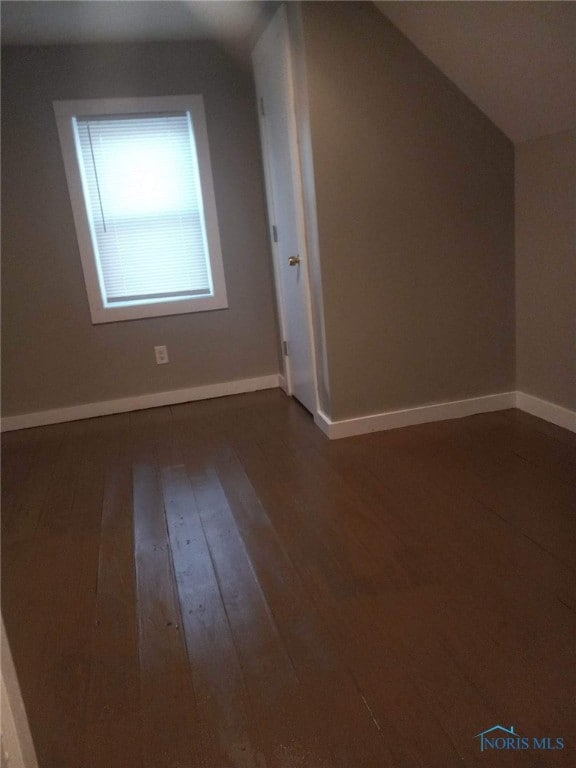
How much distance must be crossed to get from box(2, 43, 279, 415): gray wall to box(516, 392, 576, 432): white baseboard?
1.63 m

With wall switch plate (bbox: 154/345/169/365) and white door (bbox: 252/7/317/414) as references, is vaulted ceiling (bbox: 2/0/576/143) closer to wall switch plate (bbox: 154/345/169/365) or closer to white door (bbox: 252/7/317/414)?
white door (bbox: 252/7/317/414)

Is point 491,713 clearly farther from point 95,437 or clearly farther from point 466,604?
point 95,437

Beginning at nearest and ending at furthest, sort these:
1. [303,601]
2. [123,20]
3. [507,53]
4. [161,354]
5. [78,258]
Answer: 1. [303,601]
2. [507,53]
3. [123,20]
4. [78,258]
5. [161,354]

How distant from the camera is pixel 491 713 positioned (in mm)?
1170

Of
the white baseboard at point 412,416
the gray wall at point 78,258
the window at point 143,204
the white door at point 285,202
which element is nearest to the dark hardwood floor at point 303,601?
the white baseboard at point 412,416

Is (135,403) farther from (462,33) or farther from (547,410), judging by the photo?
(462,33)

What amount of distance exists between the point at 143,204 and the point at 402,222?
1642 mm

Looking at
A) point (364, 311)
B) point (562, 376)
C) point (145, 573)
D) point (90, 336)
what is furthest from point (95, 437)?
point (562, 376)

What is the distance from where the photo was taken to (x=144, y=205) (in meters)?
3.31

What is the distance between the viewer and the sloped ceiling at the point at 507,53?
1861 millimetres

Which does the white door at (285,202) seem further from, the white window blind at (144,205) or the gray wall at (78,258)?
the white window blind at (144,205)

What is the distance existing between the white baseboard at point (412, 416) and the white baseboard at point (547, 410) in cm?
6

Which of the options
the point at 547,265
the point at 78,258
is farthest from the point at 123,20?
the point at 547,265

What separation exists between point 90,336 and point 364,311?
1791 millimetres
